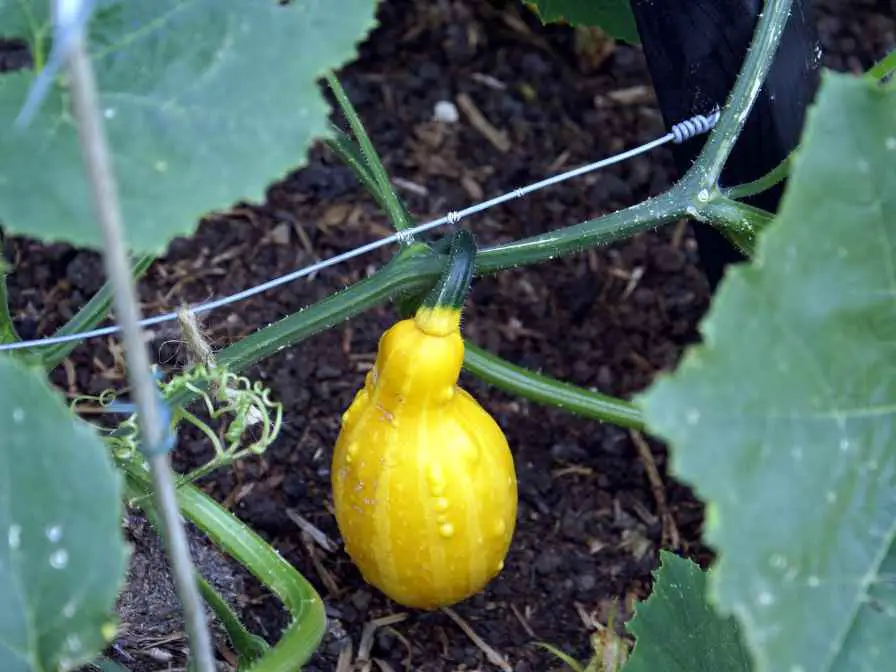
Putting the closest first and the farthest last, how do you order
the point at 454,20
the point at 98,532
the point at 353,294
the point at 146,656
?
the point at 98,532, the point at 353,294, the point at 146,656, the point at 454,20

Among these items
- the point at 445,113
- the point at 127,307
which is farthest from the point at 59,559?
the point at 445,113

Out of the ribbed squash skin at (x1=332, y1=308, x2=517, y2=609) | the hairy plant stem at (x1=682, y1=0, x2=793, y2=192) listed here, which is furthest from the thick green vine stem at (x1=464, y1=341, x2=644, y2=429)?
the hairy plant stem at (x1=682, y1=0, x2=793, y2=192)

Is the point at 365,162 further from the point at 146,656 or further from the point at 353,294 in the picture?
the point at 146,656

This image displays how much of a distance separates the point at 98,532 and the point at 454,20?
178 centimetres

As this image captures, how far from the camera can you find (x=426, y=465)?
1.43 m

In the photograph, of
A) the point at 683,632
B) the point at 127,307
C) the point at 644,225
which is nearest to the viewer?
the point at 127,307

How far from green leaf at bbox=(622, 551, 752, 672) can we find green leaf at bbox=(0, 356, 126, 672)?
2.09 feet

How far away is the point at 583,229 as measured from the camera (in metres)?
1.42

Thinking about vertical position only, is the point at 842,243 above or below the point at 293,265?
above

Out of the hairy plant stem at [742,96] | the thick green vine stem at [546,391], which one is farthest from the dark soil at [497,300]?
the hairy plant stem at [742,96]

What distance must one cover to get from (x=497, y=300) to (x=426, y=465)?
0.70 meters

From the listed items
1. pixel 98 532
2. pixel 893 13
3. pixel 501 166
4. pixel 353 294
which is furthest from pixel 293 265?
pixel 893 13

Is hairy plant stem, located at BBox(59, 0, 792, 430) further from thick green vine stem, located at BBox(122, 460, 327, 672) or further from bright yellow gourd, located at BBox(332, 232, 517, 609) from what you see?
thick green vine stem, located at BBox(122, 460, 327, 672)

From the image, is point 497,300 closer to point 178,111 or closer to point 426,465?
point 426,465
